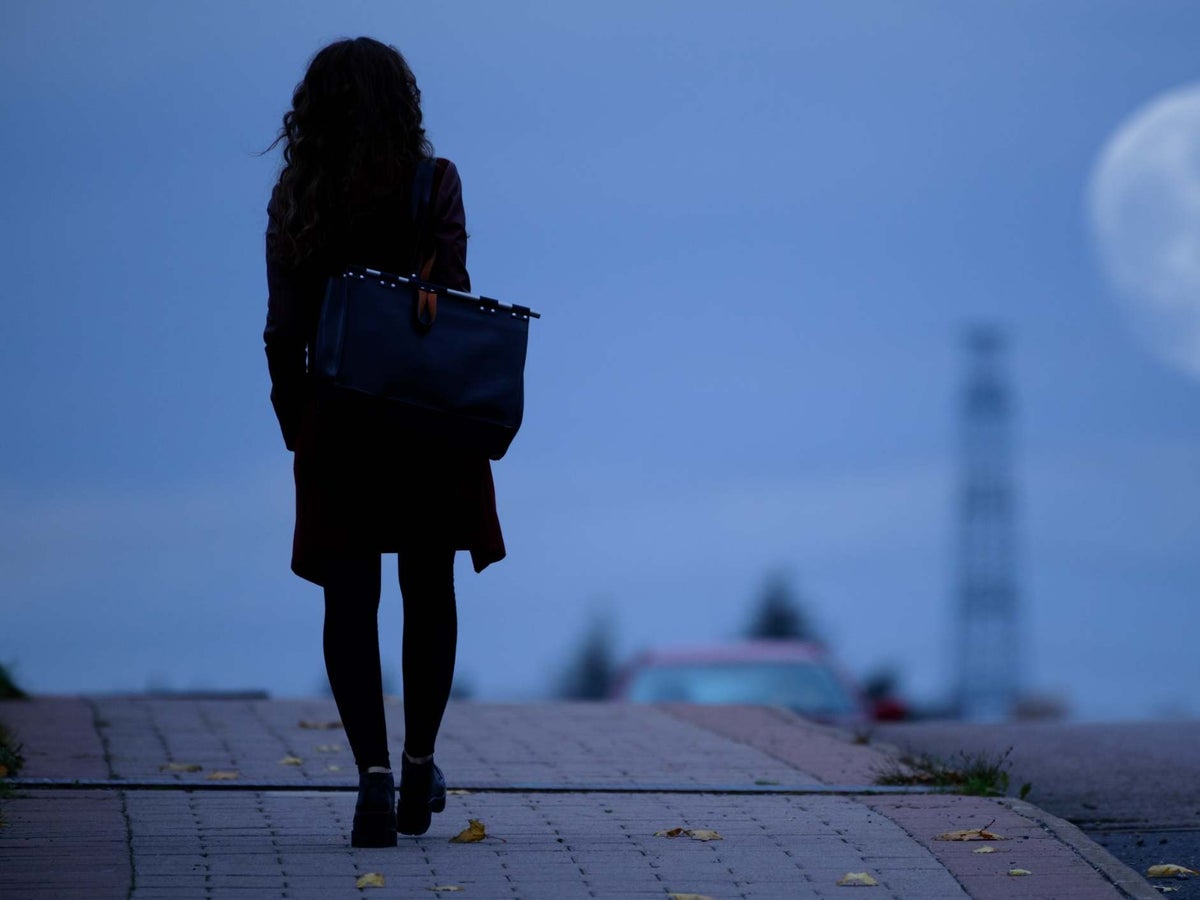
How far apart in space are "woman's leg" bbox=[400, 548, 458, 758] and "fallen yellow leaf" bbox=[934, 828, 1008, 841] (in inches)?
59.7

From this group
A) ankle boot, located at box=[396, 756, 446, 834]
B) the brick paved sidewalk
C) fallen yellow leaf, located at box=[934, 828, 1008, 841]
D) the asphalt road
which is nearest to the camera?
the brick paved sidewalk

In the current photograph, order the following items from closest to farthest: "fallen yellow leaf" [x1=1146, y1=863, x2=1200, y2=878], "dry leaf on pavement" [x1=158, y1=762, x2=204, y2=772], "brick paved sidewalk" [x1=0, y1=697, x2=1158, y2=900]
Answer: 1. "brick paved sidewalk" [x1=0, y1=697, x2=1158, y2=900]
2. "fallen yellow leaf" [x1=1146, y1=863, x2=1200, y2=878]
3. "dry leaf on pavement" [x1=158, y1=762, x2=204, y2=772]

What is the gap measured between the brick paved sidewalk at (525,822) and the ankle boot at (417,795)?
6 cm

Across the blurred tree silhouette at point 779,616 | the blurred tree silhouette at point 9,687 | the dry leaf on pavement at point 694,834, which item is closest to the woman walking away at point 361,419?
the dry leaf on pavement at point 694,834

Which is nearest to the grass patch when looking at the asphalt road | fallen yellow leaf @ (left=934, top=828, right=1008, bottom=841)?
the asphalt road

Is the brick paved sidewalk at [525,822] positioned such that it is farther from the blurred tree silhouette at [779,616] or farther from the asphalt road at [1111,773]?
the blurred tree silhouette at [779,616]

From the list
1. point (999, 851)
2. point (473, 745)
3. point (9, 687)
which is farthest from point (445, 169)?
point (9, 687)

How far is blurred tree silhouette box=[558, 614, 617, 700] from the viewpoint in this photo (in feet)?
370

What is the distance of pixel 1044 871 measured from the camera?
5586 mm

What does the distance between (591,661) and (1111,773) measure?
108205mm

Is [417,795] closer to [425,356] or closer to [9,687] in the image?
[425,356]

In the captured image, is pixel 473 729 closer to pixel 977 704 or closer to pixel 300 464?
pixel 300 464

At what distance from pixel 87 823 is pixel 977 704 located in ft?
116

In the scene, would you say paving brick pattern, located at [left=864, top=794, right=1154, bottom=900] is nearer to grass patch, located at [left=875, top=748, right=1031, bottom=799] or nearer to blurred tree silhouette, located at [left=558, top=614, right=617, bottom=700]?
grass patch, located at [left=875, top=748, right=1031, bottom=799]
